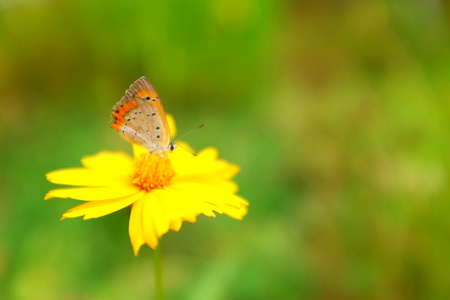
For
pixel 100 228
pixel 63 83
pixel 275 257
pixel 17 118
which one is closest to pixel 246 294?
pixel 275 257

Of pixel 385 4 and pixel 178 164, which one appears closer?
pixel 178 164

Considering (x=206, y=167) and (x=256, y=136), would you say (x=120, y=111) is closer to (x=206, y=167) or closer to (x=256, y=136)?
(x=206, y=167)

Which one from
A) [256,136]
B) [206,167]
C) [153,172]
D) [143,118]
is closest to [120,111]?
[143,118]

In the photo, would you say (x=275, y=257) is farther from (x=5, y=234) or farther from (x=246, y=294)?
(x=5, y=234)

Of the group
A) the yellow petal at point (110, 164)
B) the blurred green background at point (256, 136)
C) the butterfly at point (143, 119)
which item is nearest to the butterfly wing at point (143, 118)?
the butterfly at point (143, 119)

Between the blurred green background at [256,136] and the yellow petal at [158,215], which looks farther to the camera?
the blurred green background at [256,136]

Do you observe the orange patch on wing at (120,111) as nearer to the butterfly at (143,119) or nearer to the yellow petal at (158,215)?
the butterfly at (143,119)

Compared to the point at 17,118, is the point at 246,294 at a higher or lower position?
lower
